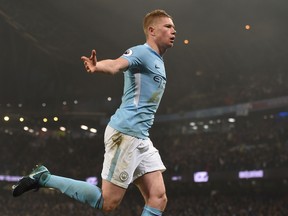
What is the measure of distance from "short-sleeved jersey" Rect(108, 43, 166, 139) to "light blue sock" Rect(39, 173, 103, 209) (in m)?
0.68

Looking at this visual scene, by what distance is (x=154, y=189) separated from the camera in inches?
177

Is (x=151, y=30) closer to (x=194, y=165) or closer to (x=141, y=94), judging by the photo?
(x=141, y=94)

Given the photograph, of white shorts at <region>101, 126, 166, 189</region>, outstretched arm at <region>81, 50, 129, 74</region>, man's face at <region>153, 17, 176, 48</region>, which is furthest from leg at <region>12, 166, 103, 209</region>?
man's face at <region>153, 17, 176, 48</region>

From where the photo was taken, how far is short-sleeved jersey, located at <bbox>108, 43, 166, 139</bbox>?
4473 millimetres

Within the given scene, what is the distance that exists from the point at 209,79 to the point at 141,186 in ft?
125

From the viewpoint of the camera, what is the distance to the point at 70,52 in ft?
114

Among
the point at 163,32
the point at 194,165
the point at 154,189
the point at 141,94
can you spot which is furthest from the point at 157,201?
the point at 194,165

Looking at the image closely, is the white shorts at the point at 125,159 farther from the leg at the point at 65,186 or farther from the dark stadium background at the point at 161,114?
the dark stadium background at the point at 161,114

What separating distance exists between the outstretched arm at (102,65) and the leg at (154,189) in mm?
1229

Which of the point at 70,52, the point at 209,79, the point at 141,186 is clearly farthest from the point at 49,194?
the point at 141,186

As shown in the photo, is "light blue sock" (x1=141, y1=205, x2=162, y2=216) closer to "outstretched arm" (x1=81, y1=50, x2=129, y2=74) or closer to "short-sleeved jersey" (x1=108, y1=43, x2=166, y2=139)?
"short-sleeved jersey" (x1=108, y1=43, x2=166, y2=139)

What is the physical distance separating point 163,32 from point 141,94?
786 millimetres

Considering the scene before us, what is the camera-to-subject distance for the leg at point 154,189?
4473 millimetres

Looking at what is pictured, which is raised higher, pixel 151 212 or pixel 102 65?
pixel 102 65
